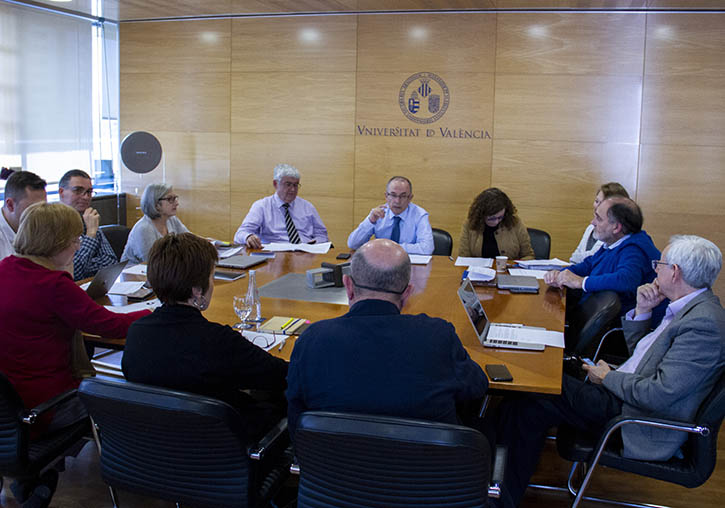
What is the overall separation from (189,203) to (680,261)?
623cm

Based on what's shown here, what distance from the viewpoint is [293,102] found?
7.33m

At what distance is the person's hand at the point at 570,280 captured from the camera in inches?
155

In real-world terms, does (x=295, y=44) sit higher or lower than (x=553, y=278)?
higher

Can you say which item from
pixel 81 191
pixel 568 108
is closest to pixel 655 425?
pixel 81 191

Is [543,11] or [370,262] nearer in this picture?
[370,262]

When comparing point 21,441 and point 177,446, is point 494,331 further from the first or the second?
point 21,441

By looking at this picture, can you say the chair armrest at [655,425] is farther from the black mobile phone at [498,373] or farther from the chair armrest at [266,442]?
the chair armrest at [266,442]

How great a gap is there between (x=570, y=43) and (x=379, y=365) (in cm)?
559

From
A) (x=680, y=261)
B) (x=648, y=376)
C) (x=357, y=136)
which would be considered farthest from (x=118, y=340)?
(x=357, y=136)

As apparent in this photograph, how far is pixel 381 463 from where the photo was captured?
178 cm

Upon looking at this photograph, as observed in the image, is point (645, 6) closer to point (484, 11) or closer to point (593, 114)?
point (593, 114)

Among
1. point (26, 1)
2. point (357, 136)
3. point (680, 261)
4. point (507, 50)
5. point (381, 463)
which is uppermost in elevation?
point (26, 1)

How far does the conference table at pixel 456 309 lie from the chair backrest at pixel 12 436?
57 cm

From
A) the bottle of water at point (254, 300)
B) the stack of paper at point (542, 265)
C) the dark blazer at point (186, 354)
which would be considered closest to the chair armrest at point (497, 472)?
the dark blazer at point (186, 354)
